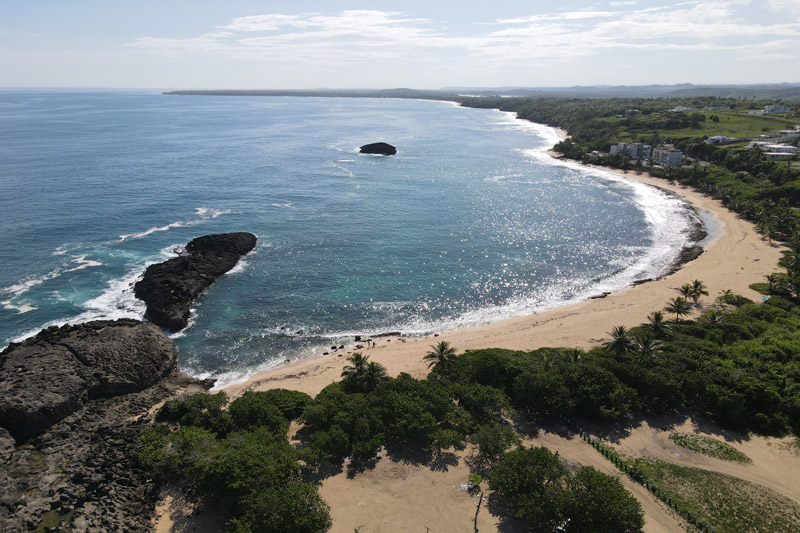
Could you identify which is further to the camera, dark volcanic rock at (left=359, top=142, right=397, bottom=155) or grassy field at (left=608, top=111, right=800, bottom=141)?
dark volcanic rock at (left=359, top=142, right=397, bottom=155)

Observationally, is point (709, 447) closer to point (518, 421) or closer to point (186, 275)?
point (518, 421)

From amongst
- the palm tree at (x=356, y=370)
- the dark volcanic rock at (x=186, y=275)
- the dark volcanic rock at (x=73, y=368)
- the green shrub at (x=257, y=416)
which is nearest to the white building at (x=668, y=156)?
the dark volcanic rock at (x=186, y=275)

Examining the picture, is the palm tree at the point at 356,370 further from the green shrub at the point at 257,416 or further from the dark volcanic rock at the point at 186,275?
the dark volcanic rock at the point at 186,275

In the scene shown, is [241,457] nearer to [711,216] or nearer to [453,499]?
[453,499]

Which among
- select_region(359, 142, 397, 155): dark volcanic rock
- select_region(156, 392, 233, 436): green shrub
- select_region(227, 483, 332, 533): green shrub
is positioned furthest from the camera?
select_region(359, 142, 397, 155): dark volcanic rock

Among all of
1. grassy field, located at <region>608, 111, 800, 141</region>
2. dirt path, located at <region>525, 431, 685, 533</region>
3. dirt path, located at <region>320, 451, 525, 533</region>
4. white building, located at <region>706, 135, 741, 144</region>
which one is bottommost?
dirt path, located at <region>320, 451, 525, 533</region>

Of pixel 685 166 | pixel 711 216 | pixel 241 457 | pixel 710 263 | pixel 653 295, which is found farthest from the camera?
pixel 685 166

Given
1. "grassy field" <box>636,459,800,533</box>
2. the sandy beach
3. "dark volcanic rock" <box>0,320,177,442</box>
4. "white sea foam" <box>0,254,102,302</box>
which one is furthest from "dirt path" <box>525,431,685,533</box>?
"white sea foam" <box>0,254,102,302</box>

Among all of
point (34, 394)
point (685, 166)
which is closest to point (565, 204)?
point (685, 166)

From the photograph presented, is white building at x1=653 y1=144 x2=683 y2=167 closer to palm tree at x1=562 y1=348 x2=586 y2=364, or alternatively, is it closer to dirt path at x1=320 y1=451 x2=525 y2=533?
palm tree at x1=562 y1=348 x2=586 y2=364
